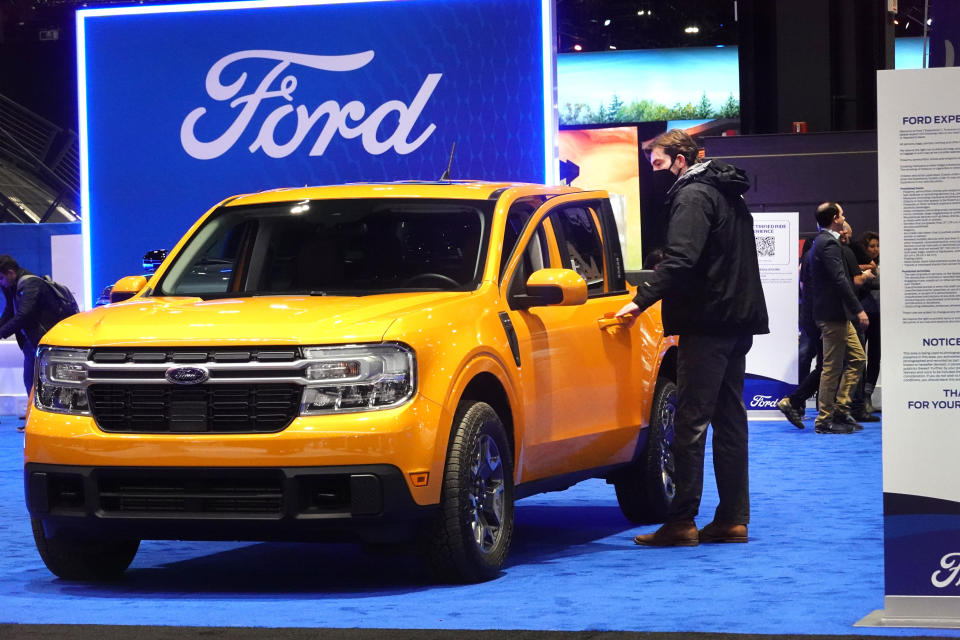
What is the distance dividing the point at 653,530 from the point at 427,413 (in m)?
2.67

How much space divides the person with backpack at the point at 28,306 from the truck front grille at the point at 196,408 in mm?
8826

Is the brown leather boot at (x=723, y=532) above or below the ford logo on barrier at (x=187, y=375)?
below

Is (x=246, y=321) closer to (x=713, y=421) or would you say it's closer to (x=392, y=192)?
(x=392, y=192)

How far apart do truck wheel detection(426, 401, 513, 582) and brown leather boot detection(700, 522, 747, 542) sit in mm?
1397

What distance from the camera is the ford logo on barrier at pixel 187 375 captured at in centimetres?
623

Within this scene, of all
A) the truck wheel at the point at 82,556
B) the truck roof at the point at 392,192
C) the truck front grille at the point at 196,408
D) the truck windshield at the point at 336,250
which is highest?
the truck roof at the point at 392,192

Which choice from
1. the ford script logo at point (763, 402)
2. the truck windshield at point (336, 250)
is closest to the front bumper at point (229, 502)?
the truck windshield at point (336, 250)

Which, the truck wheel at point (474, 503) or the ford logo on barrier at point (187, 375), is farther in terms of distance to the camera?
the truck wheel at point (474, 503)

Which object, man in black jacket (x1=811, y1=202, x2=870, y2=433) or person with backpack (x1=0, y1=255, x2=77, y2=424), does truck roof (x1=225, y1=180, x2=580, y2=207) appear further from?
person with backpack (x1=0, y1=255, x2=77, y2=424)

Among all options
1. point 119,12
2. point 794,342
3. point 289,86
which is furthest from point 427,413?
point 794,342

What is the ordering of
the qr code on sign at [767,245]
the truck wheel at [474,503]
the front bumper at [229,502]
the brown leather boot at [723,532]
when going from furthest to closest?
1. the qr code on sign at [767,245]
2. the brown leather boot at [723,532]
3. the truck wheel at [474,503]
4. the front bumper at [229,502]

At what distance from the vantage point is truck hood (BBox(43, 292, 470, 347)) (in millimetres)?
6227

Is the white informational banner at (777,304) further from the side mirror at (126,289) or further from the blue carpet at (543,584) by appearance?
the side mirror at (126,289)

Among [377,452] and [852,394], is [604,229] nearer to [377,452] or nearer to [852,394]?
[377,452]
